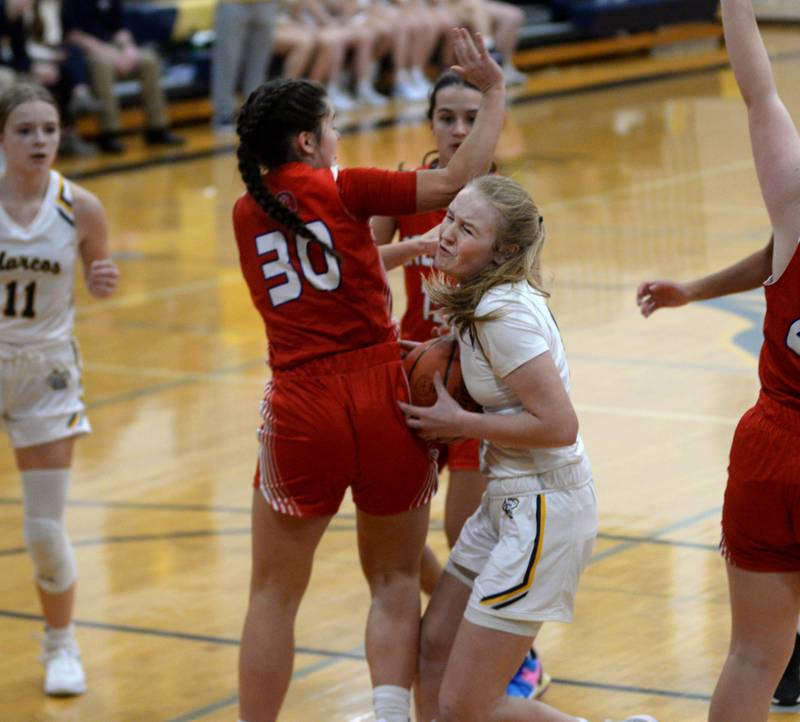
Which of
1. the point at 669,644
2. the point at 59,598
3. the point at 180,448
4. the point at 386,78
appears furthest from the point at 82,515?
the point at 386,78

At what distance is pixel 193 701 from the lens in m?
4.70

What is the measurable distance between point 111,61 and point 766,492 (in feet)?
44.4

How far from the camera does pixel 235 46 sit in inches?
680

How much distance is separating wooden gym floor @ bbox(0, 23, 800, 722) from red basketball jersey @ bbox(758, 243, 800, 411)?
4.41 ft

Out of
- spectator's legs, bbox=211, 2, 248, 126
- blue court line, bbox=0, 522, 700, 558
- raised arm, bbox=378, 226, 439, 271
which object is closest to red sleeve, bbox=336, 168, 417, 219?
raised arm, bbox=378, 226, 439, 271

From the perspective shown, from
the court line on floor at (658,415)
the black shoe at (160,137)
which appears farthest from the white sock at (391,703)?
the black shoe at (160,137)

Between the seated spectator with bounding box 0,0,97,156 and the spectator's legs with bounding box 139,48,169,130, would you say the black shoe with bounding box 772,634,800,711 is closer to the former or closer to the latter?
the seated spectator with bounding box 0,0,97,156

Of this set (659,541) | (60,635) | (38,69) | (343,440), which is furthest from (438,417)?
(38,69)

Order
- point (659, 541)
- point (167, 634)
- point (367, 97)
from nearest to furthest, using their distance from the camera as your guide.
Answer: point (167, 634) < point (659, 541) < point (367, 97)

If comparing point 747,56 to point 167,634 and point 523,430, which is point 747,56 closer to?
point 523,430

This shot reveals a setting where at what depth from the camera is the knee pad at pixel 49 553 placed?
15.9 feet

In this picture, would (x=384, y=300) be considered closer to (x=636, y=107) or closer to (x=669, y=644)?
(x=669, y=644)

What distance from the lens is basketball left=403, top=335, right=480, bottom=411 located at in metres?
3.77

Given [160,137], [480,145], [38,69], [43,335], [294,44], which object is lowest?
[43,335]
